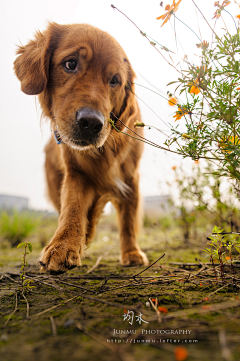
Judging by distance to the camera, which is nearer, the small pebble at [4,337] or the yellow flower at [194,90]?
the small pebble at [4,337]

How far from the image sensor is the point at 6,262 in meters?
2.48

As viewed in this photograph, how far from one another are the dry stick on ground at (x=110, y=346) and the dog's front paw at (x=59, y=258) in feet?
2.07

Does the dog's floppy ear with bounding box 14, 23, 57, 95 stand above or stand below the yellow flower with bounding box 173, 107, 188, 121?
above

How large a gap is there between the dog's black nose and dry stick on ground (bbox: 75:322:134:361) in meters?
1.25

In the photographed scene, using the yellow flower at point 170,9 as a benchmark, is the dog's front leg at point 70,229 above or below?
below

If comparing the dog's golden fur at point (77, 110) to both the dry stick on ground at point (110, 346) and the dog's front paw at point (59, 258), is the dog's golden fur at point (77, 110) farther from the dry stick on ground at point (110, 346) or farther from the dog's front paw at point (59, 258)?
the dry stick on ground at point (110, 346)

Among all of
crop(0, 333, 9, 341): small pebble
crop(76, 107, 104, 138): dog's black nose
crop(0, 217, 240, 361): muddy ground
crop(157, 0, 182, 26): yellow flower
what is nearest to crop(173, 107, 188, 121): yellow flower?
crop(157, 0, 182, 26): yellow flower

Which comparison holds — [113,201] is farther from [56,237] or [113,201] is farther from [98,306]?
[98,306]

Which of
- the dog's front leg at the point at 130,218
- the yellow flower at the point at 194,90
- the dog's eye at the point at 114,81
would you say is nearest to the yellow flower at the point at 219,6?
the yellow flower at the point at 194,90

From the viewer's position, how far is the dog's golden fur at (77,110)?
71.2 inches

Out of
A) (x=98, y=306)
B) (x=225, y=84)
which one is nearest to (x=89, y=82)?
(x=225, y=84)

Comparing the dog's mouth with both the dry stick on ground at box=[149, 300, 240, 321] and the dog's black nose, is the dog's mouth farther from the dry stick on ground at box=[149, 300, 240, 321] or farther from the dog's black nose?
the dry stick on ground at box=[149, 300, 240, 321]

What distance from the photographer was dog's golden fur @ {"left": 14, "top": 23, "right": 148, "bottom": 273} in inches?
71.2

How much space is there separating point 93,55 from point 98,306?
1805 mm
